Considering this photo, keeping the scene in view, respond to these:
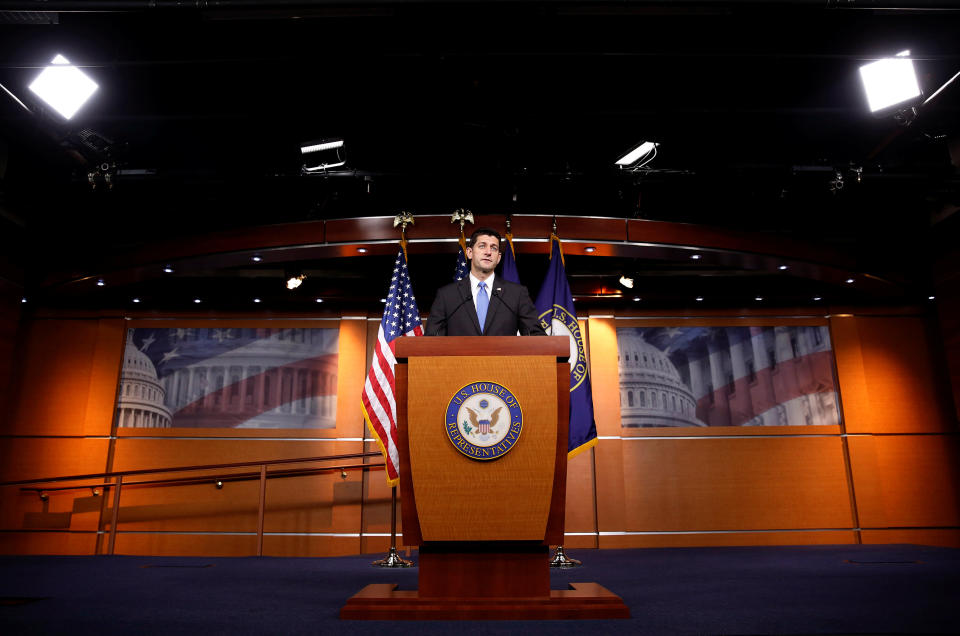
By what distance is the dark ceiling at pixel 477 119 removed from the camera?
419 cm

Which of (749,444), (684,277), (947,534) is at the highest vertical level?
(684,277)

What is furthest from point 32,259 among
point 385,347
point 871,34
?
point 871,34

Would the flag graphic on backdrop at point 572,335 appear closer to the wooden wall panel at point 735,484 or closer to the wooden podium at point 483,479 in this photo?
the wooden podium at point 483,479

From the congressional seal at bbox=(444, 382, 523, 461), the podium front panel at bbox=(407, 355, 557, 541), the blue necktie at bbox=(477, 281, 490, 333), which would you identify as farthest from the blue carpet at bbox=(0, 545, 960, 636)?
the blue necktie at bbox=(477, 281, 490, 333)

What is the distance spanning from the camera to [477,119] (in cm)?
520

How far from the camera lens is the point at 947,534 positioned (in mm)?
7137

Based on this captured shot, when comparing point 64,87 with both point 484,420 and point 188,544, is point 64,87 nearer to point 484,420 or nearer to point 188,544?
point 484,420

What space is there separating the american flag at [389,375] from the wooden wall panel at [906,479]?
5896mm

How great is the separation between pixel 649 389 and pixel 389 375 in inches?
155

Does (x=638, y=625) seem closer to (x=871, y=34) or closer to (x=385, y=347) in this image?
(x=385, y=347)

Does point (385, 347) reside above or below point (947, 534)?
above

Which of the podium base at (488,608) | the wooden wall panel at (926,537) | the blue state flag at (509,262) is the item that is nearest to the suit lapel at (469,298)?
the podium base at (488,608)

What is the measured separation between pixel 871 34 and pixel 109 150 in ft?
20.4

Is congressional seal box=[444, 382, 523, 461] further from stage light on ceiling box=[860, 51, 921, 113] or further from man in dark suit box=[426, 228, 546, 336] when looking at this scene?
stage light on ceiling box=[860, 51, 921, 113]
